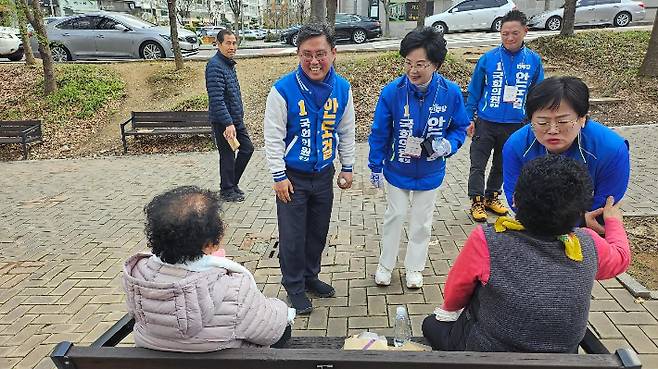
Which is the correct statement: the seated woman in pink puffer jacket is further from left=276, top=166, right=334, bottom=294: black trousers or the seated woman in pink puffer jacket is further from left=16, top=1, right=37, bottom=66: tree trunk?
left=16, top=1, right=37, bottom=66: tree trunk

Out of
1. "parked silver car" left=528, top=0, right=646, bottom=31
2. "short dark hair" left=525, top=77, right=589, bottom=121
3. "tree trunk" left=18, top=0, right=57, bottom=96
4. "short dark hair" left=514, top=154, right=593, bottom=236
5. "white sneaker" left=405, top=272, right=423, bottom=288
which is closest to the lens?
"short dark hair" left=514, top=154, right=593, bottom=236

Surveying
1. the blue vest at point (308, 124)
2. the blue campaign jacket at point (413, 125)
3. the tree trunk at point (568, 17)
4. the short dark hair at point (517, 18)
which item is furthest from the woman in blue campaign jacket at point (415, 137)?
the tree trunk at point (568, 17)

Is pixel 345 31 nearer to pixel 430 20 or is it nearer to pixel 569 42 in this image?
pixel 430 20

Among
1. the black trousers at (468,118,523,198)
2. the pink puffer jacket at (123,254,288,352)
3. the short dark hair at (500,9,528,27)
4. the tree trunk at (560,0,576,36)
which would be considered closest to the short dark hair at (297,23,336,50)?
the pink puffer jacket at (123,254,288,352)

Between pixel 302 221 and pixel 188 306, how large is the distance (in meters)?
1.46

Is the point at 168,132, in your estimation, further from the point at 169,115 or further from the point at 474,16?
the point at 474,16

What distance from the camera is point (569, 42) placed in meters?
11.3

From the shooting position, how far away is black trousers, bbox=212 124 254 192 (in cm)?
522

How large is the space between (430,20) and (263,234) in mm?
15282

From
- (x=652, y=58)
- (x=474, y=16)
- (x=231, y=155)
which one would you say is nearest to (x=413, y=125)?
(x=231, y=155)

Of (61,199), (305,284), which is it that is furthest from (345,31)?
(305,284)

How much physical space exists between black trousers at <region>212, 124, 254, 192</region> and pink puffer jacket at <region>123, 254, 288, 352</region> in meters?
3.64

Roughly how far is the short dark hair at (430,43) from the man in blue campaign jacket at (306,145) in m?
0.48

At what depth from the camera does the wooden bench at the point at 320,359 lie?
1.50 meters
